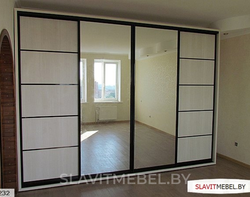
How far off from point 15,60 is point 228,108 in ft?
13.6

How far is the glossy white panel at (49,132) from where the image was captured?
3275 mm

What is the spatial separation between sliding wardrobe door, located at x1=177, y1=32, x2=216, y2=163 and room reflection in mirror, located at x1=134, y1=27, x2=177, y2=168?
16cm

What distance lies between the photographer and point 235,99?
4.52 m

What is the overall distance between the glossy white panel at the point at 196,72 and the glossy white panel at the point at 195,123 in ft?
2.05

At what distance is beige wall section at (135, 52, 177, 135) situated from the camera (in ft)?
12.9

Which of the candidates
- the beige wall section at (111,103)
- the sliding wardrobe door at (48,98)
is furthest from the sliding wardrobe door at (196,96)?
the sliding wardrobe door at (48,98)


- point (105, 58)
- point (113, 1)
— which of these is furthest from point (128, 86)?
point (113, 1)

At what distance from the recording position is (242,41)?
14.2 feet

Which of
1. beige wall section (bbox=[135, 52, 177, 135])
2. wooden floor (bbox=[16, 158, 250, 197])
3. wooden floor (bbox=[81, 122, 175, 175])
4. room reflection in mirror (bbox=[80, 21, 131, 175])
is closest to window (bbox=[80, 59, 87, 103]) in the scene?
room reflection in mirror (bbox=[80, 21, 131, 175])

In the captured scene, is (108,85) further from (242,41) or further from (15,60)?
(242,41)

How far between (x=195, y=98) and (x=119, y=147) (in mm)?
1737

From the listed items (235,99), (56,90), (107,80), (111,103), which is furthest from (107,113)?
(235,99)

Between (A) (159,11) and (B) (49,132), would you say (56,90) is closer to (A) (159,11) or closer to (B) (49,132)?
(B) (49,132)

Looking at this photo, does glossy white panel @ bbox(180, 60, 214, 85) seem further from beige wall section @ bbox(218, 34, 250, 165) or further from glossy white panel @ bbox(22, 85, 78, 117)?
glossy white panel @ bbox(22, 85, 78, 117)
